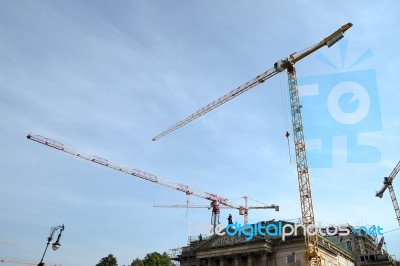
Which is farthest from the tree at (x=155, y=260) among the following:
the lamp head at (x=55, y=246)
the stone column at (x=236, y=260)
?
the lamp head at (x=55, y=246)

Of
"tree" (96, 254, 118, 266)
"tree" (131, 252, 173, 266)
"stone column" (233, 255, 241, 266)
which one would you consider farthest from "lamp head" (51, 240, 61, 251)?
"tree" (96, 254, 118, 266)

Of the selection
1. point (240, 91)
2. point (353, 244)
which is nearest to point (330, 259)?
point (353, 244)

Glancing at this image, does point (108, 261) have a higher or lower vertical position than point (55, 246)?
higher

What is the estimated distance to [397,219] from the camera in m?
87.7

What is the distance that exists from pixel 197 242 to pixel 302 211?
23.1 meters

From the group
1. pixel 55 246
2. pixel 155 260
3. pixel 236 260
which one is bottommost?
pixel 55 246

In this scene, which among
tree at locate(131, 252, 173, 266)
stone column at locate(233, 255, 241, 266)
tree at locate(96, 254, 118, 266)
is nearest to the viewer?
stone column at locate(233, 255, 241, 266)

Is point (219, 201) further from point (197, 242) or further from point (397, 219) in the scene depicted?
point (397, 219)

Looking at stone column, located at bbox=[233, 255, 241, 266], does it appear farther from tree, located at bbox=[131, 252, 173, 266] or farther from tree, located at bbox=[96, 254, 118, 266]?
tree, located at bbox=[96, 254, 118, 266]

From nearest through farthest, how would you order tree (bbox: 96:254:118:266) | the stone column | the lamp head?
the lamp head, the stone column, tree (bbox: 96:254:118:266)

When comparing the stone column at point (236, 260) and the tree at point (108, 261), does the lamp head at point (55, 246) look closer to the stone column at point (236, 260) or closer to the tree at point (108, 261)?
the stone column at point (236, 260)

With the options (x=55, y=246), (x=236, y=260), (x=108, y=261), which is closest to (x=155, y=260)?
(x=108, y=261)

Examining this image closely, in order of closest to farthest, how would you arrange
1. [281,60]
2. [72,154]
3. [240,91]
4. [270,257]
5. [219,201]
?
[270,257], [281,60], [240,91], [72,154], [219,201]

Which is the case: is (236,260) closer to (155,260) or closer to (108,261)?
(155,260)
